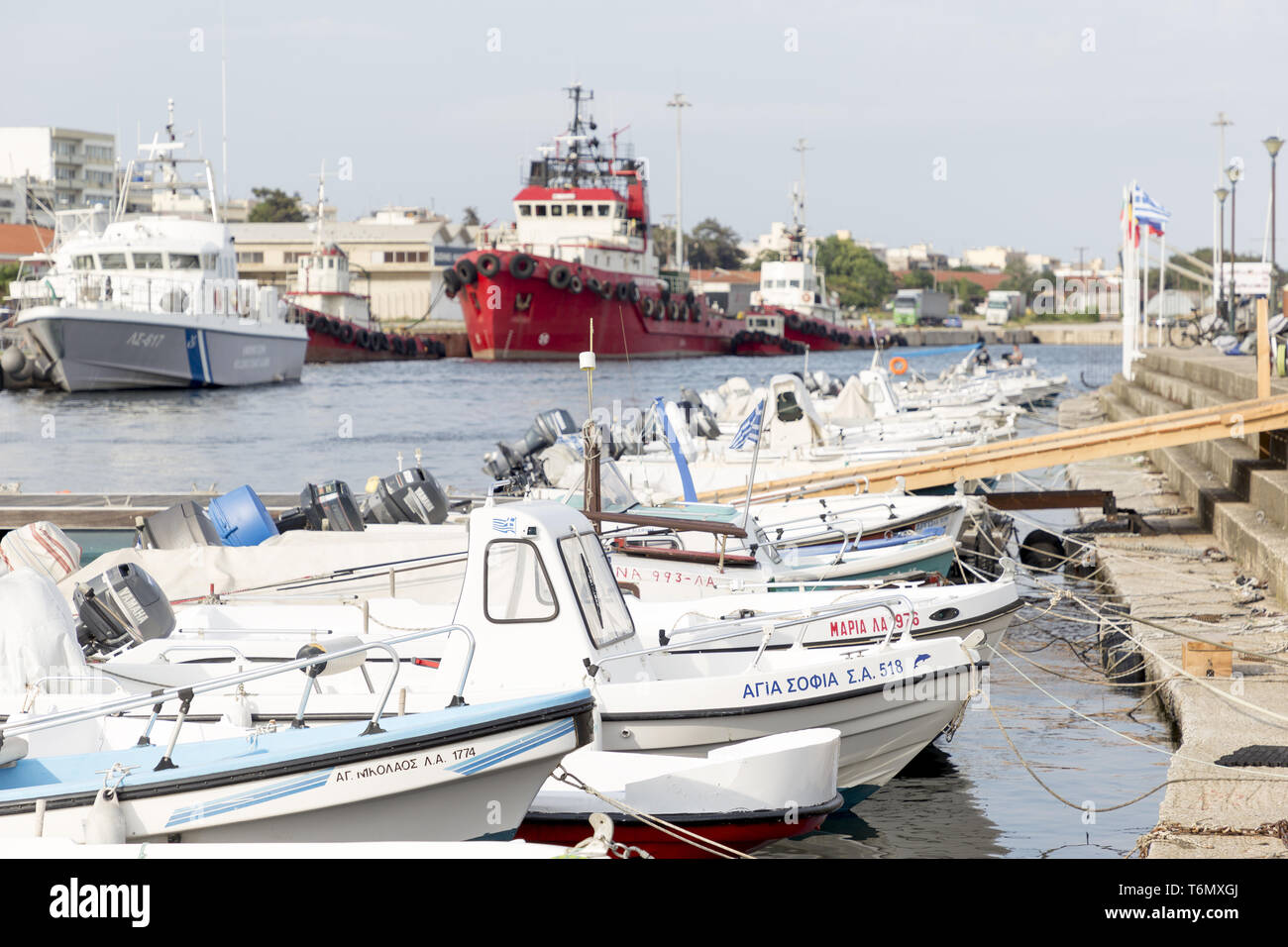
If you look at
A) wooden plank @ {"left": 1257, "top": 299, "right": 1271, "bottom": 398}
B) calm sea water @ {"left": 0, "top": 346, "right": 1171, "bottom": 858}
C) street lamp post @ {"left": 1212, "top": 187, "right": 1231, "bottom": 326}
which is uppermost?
street lamp post @ {"left": 1212, "top": 187, "right": 1231, "bottom": 326}

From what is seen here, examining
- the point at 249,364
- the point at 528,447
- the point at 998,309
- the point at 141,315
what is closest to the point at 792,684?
the point at 528,447

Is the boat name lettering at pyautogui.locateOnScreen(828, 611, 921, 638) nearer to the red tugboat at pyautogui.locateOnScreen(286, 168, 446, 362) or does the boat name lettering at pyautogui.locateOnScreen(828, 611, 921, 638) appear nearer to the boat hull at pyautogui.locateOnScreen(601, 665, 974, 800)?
the boat hull at pyautogui.locateOnScreen(601, 665, 974, 800)

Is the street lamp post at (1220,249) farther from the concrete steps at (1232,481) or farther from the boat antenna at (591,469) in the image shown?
the boat antenna at (591,469)

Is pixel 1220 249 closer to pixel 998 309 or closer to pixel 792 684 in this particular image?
pixel 792 684

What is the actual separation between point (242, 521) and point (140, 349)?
37.2 metres

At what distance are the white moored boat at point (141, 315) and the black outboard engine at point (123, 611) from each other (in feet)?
129

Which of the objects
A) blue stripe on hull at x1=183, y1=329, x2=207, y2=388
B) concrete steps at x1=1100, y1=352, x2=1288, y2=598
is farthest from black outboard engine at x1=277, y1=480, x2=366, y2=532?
blue stripe on hull at x1=183, y1=329, x2=207, y2=388

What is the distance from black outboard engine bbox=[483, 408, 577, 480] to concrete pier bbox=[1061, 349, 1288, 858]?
717 cm

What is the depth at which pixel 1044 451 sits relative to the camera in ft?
52.5

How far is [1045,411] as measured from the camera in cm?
4506

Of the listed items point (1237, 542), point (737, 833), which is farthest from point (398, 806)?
point (1237, 542)

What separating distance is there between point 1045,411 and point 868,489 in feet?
99.1

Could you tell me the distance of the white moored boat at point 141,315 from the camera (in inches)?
1852

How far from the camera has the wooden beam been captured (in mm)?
14711
